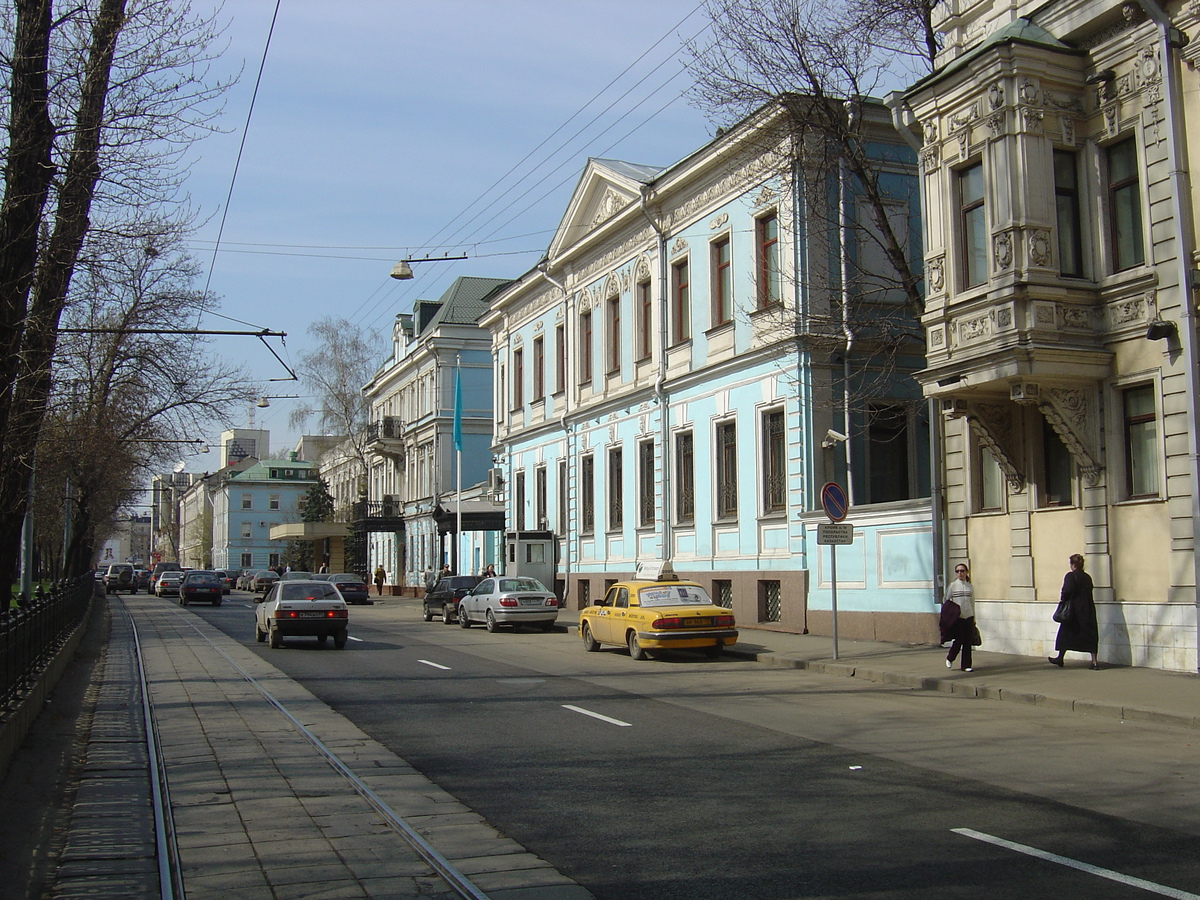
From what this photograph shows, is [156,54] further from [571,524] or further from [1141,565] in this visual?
[571,524]

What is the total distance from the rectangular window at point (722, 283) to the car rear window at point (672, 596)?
9.22 m

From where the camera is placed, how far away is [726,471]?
29.0 meters

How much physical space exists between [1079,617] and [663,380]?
16976 millimetres

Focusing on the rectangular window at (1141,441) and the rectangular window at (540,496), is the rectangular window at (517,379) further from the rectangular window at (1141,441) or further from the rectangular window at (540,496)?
the rectangular window at (1141,441)

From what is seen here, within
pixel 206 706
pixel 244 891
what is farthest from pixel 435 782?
pixel 206 706

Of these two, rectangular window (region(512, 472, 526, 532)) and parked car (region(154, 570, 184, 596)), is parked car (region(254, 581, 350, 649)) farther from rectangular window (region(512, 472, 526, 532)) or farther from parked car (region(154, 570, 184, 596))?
parked car (region(154, 570, 184, 596))

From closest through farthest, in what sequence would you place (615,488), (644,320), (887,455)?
(887,455), (644,320), (615,488)

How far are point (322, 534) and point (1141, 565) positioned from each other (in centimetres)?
6454

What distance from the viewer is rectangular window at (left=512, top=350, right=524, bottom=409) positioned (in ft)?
148

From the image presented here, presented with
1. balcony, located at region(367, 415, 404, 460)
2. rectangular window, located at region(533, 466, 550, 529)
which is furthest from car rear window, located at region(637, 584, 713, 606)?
balcony, located at region(367, 415, 404, 460)

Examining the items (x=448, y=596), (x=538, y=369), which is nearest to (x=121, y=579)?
Result: (x=538, y=369)

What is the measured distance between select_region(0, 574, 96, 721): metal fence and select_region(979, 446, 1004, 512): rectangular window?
1452cm

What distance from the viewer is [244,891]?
6.30 m

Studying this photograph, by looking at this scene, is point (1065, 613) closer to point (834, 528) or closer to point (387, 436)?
point (834, 528)
